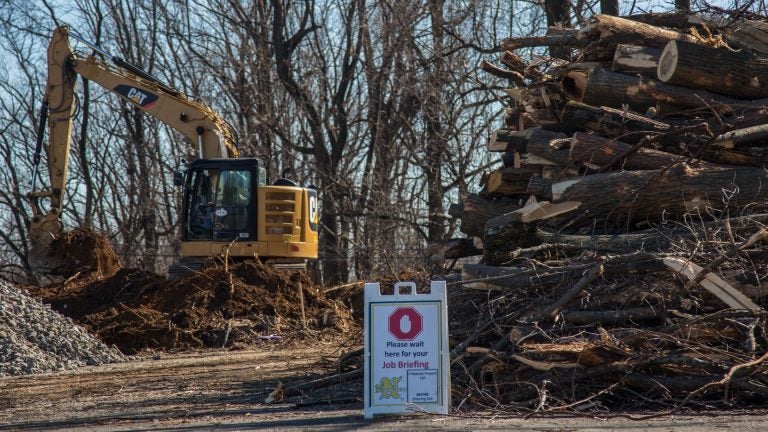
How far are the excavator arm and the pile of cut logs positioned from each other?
8517 millimetres

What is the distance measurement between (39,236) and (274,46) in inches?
445

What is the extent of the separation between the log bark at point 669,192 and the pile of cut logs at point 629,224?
1 centimetres

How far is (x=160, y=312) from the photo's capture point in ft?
53.6

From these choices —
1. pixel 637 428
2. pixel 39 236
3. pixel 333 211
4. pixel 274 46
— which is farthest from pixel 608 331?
pixel 274 46

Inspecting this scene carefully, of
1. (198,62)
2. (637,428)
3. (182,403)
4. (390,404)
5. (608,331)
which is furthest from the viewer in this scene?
(198,62)

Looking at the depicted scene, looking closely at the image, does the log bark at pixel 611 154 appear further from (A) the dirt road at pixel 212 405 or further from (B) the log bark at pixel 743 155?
(A) the dirt road at pixel 212 405

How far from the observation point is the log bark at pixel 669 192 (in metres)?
9.02

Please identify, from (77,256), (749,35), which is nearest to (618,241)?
(749,35)

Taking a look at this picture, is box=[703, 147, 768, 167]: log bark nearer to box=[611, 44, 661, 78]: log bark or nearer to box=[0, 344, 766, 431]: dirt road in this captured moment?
box=[611, 44, 661, 78]: log bark

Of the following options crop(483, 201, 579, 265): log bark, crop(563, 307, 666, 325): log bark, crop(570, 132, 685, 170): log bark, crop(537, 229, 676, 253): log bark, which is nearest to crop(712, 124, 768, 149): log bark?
crop(570, 132, 685, 170): log bark

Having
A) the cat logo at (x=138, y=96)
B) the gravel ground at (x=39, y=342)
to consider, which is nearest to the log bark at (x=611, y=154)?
the gravel ground at (x=39, y=342)

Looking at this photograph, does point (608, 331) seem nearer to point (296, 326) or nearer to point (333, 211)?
point (296, 326)

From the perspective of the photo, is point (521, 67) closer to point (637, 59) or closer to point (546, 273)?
point (637, 59)

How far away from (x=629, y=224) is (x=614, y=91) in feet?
5.46
